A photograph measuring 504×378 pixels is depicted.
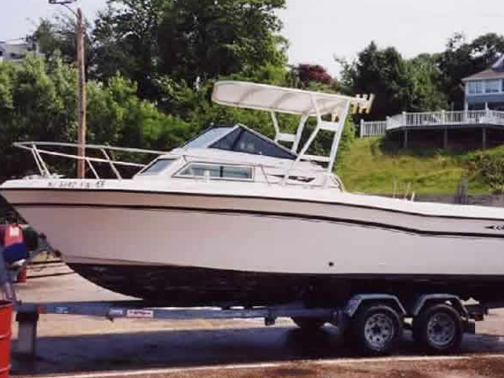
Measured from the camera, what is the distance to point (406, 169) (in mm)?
42594

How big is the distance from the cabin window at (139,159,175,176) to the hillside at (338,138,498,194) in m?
27.4

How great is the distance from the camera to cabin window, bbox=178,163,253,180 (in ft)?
31.7

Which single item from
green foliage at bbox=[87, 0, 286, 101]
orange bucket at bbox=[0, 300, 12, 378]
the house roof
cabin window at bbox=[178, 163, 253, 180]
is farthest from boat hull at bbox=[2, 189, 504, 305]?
the house roof

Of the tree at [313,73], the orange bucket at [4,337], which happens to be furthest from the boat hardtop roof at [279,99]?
the tree at [313,73]

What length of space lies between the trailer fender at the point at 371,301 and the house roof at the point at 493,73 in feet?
162

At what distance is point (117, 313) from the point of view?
9.18 metres

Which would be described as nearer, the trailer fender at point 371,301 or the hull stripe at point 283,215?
the hull stripe at point 283,215

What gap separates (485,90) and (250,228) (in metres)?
50.8

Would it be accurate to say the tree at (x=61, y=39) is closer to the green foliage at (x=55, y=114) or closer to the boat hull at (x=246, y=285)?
the green foliage at (x=55, y=114)

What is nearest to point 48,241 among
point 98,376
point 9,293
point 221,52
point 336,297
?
point 9,293

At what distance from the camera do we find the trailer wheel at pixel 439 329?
33.9 feet

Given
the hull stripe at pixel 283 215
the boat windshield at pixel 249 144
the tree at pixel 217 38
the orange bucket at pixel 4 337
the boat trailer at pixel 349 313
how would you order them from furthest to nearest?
1. the tree at pixel 217 38
2. the boat windshield at pixel 249 144
3. the boat trailer at pixel 349 313
4. the hull stripe at pixel 283 215
5. the orange bucket at pixel 4 337

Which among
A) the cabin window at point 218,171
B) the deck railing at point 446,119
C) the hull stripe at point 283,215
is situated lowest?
the hull stripe at point 283,215

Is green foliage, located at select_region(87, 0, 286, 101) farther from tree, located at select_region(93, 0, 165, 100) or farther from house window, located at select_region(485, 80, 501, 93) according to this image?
house window, located at select_region(485, 80, 501, 93)
